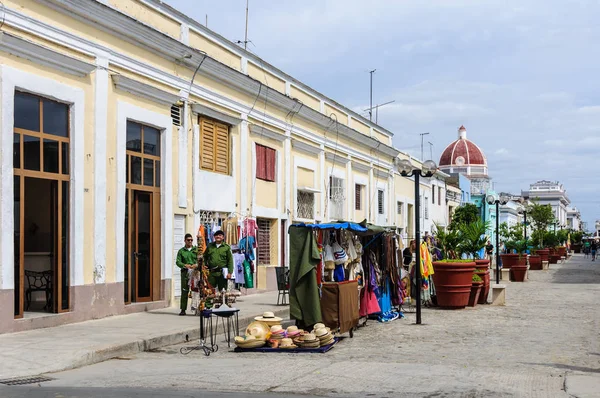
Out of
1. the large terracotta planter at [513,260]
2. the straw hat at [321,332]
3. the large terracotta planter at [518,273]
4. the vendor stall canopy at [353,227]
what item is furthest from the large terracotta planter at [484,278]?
the large terracotta planter at [513,260]

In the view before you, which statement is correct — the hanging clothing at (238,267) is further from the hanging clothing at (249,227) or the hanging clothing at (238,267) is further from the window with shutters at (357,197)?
the window with shutters at (357,197)

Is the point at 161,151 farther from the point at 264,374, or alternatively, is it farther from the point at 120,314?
the point at 264,374

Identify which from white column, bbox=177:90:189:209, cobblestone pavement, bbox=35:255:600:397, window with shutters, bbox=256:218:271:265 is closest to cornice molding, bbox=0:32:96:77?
white column, bbox=177:90:189:209

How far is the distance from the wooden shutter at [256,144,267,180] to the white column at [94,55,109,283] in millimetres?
8032

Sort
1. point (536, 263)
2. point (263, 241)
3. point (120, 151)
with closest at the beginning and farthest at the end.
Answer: point (120, 151) → point (263, 241) → point (536, 263)

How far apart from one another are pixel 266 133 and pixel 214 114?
368 cm

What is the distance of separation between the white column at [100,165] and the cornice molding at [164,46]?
2.71ft

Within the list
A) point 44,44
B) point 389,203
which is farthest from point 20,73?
point 389,203

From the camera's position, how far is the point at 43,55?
1330cm

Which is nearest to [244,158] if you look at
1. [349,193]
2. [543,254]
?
[349,193]

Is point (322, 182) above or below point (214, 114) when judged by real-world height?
below

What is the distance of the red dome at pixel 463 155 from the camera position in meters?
78.5

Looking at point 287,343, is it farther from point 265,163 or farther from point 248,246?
point 265,163

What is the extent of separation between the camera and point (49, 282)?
45.6ft
